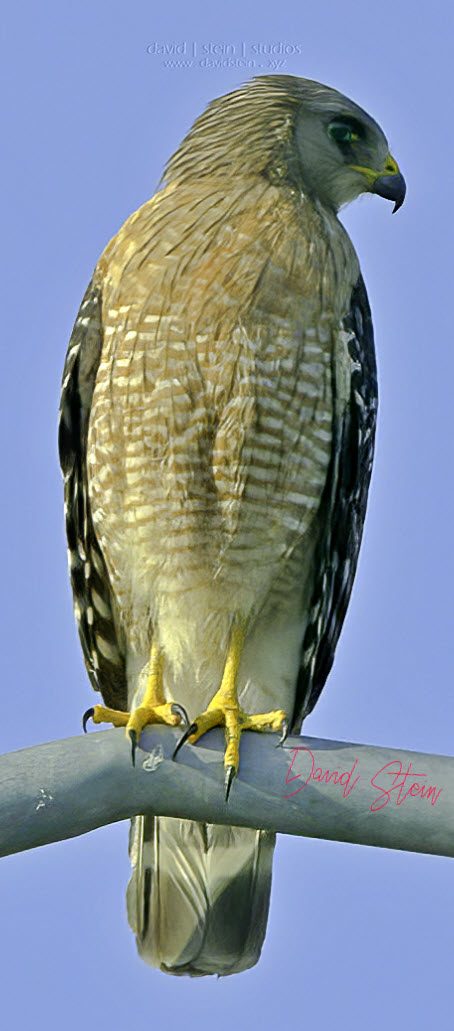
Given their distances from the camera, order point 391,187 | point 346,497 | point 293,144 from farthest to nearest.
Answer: point 391,187 → point 293,144 → point 346,497

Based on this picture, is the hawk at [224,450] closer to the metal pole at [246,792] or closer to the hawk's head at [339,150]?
the hawk's head at [339,150]

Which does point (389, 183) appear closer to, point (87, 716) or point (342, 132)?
point (342, 132)

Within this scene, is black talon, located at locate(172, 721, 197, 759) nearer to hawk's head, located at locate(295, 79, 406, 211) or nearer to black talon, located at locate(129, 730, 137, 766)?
black talon, located at locate(129, 730, 137, 766)

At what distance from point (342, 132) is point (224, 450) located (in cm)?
142

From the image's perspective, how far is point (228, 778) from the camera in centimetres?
499

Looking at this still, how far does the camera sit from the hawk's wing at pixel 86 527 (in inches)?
252

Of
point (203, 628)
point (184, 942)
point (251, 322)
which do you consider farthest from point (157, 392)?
point (184, 942)

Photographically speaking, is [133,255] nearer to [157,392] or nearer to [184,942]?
[157,392]

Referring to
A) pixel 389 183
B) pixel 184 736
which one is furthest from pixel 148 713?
pixel 389 183

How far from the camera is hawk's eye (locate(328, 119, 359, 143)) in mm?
6648

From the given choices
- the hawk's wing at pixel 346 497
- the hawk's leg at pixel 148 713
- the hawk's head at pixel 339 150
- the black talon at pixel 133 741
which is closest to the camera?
the black talon at pixel 133 741

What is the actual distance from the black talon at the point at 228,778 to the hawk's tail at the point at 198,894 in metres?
1.34
